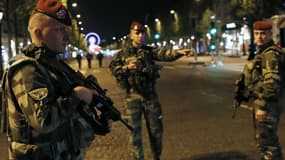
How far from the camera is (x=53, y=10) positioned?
128 inches

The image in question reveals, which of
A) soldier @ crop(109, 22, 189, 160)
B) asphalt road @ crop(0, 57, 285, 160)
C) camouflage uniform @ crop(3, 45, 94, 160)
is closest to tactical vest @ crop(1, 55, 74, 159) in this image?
camouflage uniform @ crop(3, 45, 94, 160)

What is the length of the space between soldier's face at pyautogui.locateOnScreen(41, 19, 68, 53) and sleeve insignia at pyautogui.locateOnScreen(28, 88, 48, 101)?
1.12 feet

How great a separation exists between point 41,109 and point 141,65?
3857 mm

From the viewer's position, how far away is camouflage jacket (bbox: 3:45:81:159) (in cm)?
302

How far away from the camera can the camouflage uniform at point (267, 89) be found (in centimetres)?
567

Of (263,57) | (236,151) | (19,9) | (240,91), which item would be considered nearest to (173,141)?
(236,151)

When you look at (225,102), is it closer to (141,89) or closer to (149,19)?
(141,89)

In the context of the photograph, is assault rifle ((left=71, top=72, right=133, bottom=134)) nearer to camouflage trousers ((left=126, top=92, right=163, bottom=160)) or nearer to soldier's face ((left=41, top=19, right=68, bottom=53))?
soldier's face ((left=41, top=19, right=68, bottom=53))

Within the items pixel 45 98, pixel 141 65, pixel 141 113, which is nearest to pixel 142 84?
pixel 141 65

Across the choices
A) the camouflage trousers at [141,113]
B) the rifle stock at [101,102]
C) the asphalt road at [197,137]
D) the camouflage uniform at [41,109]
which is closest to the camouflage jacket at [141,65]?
the camouflage trousers at [141,113]

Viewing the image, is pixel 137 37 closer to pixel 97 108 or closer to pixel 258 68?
pixel 258 68

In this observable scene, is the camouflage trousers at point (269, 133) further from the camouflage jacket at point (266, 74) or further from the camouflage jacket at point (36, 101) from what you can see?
the camouflage jacket at point (36, 101)

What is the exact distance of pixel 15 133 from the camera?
3188 millimetres

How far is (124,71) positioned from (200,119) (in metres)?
5.23
